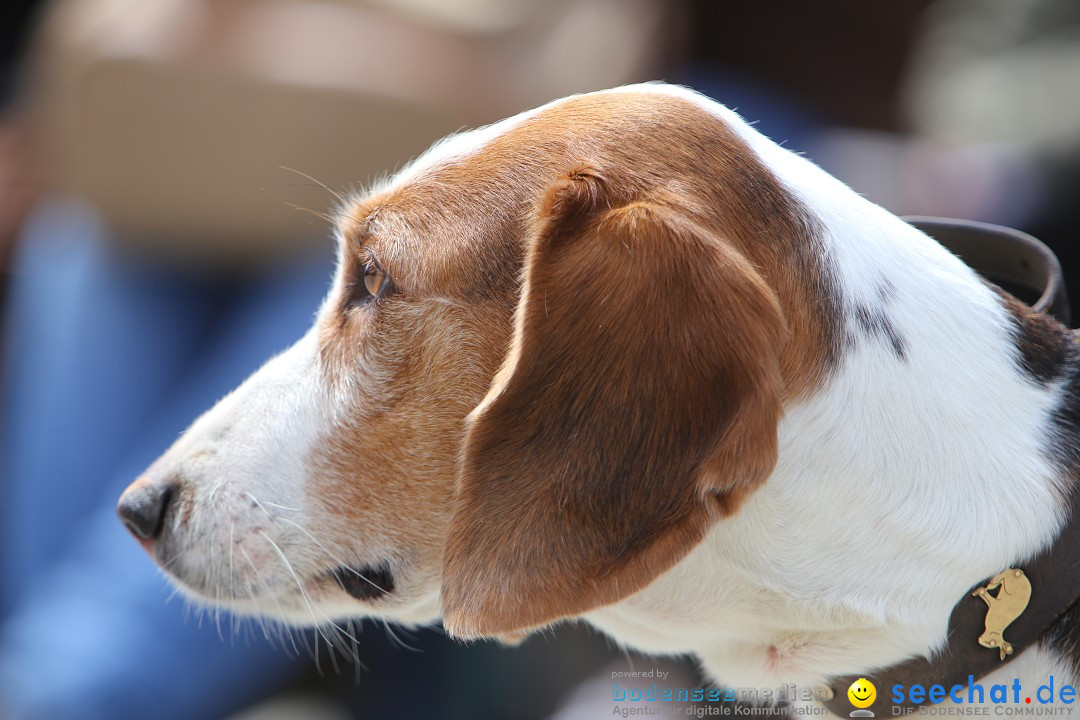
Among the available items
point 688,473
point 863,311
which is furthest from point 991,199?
point 688,473

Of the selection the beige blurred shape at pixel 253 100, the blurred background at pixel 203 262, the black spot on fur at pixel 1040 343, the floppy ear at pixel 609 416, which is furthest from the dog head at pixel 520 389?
the beige blurred shape at pixel 253 100

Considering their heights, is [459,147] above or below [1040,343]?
above

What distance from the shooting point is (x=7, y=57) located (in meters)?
5.84

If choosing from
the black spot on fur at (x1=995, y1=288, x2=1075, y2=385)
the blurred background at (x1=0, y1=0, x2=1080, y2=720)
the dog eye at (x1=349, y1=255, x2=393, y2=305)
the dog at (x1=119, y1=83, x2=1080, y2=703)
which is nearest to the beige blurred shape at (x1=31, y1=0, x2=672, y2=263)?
the blurred background at (x1=0, y1=0, x2=1080, y2=720)

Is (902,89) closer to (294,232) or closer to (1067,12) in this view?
(1067,12)

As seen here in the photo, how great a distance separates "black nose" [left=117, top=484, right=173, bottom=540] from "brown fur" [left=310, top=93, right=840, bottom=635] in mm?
322

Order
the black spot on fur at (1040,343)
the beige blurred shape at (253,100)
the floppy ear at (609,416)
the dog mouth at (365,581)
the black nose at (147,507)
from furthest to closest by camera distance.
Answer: the beige blurred shape at (253,100) → the black nose at (147,507) → the dog mouth at (365,581) → the black spot on fur at (1040,343) → the floppy ear at (609,416)

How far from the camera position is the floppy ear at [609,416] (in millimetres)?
1395

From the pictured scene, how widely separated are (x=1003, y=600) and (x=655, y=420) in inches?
22.1

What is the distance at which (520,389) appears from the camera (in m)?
1.49

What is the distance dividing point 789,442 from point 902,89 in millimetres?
5544

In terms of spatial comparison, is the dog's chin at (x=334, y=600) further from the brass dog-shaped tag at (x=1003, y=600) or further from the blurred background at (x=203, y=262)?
the blurred background at (x=203, y=262)

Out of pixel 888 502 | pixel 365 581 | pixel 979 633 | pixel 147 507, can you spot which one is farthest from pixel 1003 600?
pixel 147 507

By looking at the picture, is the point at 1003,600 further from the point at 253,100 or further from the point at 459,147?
the point at 253,100
